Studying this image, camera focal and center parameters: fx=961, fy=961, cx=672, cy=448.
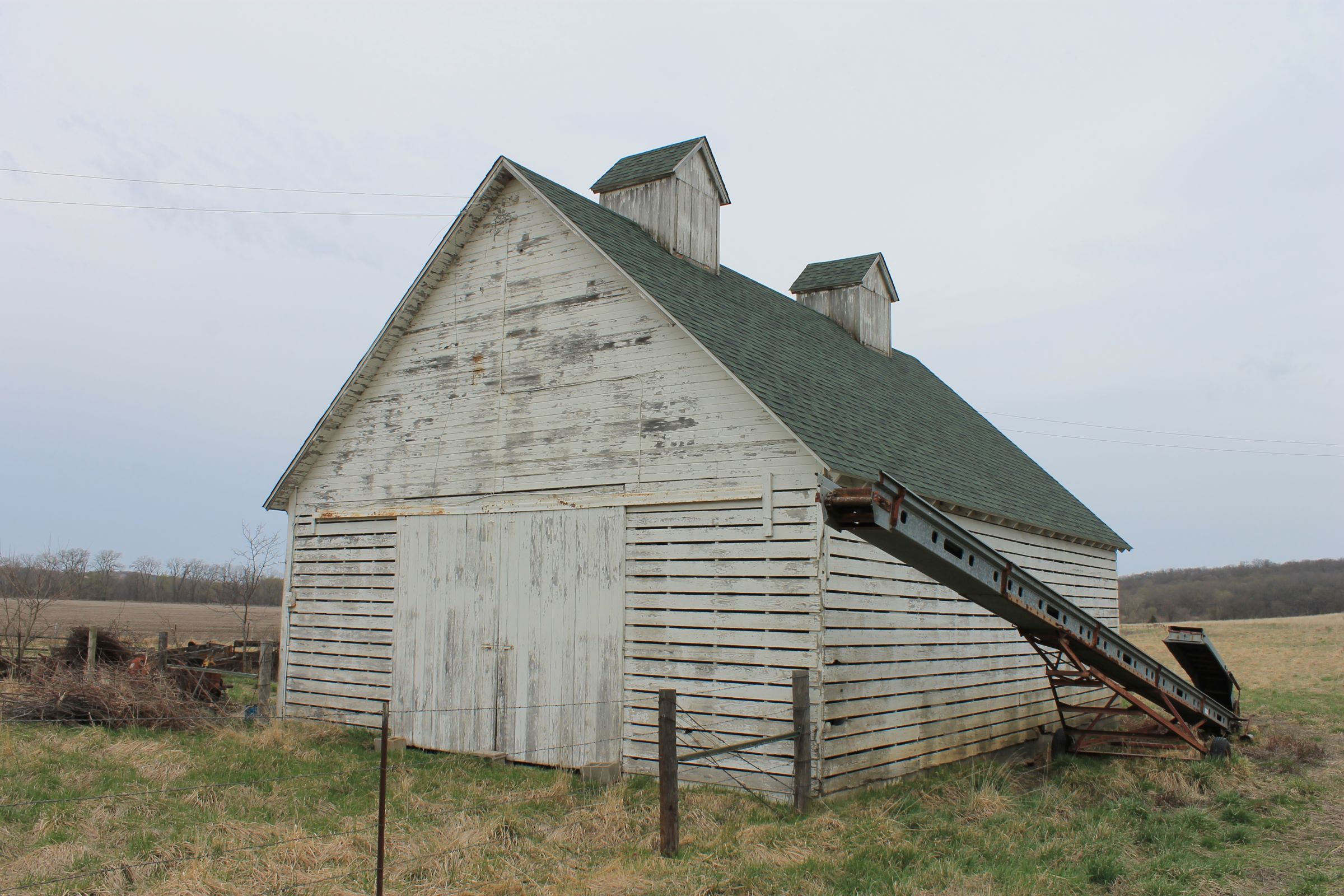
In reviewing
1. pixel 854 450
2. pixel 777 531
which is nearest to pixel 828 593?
pixel 777 531

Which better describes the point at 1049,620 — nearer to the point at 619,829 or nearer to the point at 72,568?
the point at 619,829

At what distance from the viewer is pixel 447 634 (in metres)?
12.6

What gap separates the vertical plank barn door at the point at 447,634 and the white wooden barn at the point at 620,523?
32mm

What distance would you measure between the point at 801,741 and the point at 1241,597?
335 feet

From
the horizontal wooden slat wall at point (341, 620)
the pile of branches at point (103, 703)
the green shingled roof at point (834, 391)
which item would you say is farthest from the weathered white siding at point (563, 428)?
the pile of branches at point (103, 703)

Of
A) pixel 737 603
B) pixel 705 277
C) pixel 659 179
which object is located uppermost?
pixel 659 179

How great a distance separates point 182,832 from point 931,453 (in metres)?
10.6

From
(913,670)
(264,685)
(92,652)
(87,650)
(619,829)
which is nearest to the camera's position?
(619,829)

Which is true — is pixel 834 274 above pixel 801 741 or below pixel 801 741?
above

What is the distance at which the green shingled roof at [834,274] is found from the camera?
19906 mm

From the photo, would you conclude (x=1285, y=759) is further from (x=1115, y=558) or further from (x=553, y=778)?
(x=553, y=778)

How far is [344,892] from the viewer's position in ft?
21.3

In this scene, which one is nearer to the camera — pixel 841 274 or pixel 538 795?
pixel 538 795

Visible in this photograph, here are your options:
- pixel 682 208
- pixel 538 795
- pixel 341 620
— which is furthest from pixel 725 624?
pixel 682 208
